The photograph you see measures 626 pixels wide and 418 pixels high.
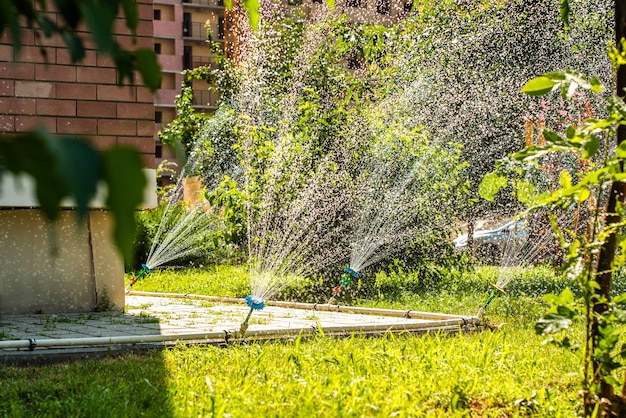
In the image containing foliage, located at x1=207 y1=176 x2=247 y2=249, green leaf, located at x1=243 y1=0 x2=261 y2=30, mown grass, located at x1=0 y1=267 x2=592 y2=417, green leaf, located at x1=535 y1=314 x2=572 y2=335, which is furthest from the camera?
foliage, located at x1=207 y1=176 x2=247 y2=249

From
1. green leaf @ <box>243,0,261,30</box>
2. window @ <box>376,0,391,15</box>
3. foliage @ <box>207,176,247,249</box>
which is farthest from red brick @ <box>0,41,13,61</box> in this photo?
window @ <box>376,0,391,15</box>

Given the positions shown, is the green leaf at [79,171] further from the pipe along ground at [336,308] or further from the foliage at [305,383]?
the pipe along ground at [336,308]

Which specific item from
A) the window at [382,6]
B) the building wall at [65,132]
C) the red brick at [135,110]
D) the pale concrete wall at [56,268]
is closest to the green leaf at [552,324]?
the building wall at [65,132]

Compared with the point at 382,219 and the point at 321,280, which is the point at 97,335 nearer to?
the point at 321,280

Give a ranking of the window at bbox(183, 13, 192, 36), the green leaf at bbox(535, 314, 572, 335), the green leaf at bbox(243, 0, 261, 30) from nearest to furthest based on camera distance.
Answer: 1. the green leaf at bbox(243, 0, 261, 30)
2. the green leaf at bbox(535, 314, 572, 335)
3. the window at bbox(183, 13, 192, 36)

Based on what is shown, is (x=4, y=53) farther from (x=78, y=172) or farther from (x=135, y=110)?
(x=78, y=172)

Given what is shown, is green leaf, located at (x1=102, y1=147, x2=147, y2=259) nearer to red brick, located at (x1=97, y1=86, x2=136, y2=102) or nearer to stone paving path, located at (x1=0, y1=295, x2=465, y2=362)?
stone paving path, located at (x1=0, y1=295, x2=465, y2=362)

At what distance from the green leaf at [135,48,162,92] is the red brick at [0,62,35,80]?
19.1 ft

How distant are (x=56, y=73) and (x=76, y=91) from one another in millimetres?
195

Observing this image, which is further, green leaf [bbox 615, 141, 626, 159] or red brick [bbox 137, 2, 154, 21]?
red brick [bbox 137, 2, 154, 21]

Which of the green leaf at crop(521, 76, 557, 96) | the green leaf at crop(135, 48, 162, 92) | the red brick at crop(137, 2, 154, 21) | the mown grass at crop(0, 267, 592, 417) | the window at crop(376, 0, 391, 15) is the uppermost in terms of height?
the window at crop(376, 0, 391, 15)

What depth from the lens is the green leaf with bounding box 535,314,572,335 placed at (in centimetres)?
332


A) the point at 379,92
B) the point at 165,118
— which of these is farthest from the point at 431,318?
the point at 165,118

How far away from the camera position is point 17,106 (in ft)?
21.9
